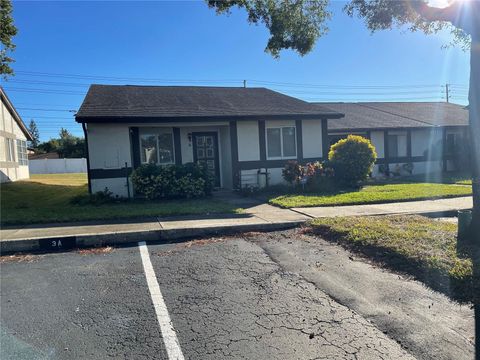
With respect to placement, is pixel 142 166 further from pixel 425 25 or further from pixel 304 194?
pixel 425 25

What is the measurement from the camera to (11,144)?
25.2 meters

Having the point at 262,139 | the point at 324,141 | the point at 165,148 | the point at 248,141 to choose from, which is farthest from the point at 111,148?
the point at 324,141

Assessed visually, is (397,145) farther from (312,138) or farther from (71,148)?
(71,148)

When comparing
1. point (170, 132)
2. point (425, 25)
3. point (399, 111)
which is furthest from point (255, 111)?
point (399, 111)

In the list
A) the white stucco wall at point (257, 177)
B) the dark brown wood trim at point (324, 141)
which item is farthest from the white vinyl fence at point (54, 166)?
the dark brown wood trim at point (324, 141)

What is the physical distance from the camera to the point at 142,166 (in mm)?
13414

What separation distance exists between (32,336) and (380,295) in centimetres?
376

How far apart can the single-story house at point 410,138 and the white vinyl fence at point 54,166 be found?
3584 centimetres

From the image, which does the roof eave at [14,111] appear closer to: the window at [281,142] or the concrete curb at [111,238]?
the window at [281,142]

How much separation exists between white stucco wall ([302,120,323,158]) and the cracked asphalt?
35.3ft

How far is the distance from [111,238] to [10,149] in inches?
832

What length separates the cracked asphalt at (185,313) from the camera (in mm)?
3475

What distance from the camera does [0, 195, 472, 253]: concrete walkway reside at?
739 centimetres

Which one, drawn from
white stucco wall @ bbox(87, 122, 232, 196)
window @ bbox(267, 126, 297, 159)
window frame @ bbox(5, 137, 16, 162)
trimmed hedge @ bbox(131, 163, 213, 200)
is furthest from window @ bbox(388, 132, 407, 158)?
window frame @ bbox(5, 137, 16, 162)
